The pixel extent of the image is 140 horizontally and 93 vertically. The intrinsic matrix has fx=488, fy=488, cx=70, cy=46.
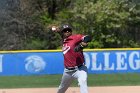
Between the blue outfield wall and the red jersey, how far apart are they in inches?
416

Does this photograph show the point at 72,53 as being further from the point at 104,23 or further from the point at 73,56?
the point at 104,23

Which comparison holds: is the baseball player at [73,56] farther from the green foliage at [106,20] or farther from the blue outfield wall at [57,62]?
the green foliage at [106,20]

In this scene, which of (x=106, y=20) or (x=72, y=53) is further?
(x=106, y=20)

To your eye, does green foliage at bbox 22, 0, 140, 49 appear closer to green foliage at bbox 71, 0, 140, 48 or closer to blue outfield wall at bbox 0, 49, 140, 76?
green foliage at bbox 71, 0, 140, 48

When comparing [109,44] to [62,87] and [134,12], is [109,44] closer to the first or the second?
[134,12]

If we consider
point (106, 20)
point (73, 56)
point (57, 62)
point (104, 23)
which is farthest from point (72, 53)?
point (104, 23)

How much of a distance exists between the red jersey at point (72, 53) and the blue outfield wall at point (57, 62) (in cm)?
1057

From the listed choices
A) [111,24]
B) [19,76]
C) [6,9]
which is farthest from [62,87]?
[6,9]

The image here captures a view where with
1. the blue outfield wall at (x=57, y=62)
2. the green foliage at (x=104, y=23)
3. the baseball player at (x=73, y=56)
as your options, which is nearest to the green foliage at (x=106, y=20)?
the green foliage at (x=104, y=23)

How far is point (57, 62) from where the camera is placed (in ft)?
66.9

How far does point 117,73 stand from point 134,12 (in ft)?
48.1

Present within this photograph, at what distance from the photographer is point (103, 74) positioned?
20.2 m

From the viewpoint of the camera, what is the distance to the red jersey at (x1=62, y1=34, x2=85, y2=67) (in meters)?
9.64

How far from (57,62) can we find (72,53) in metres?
10.8
